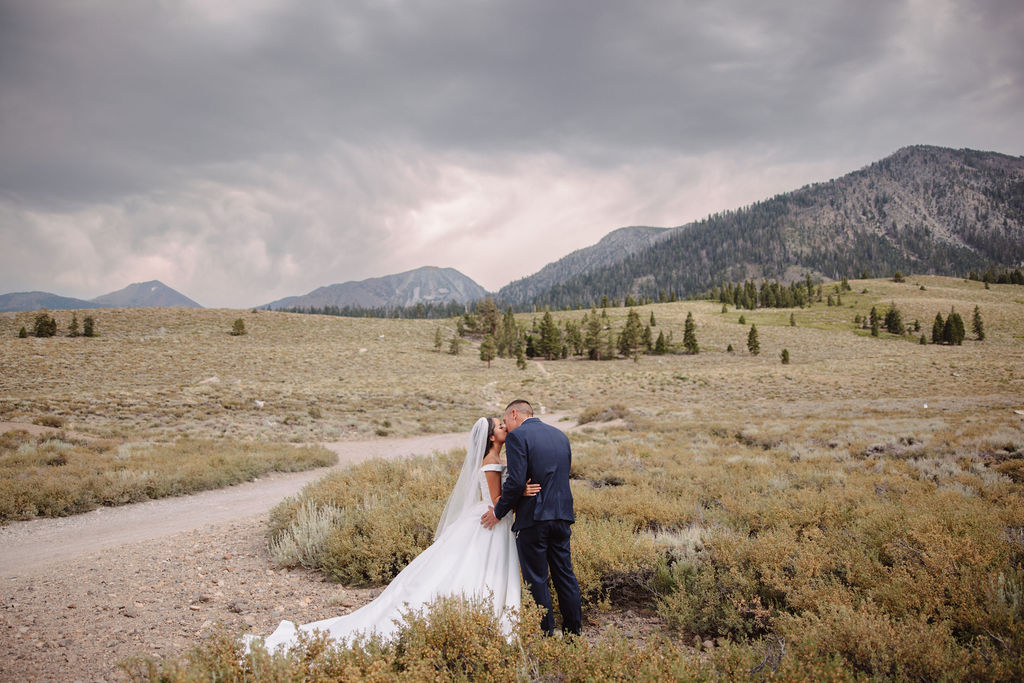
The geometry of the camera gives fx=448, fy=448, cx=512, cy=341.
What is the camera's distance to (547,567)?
4348mm

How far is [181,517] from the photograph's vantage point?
9.58 meters

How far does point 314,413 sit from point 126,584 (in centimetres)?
1906

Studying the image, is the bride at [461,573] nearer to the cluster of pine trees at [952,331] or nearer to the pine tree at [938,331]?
the cluster of pine trees at [952,331]

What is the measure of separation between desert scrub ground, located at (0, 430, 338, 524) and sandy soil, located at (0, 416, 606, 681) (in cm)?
54

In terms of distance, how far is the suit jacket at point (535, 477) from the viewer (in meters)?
4.13

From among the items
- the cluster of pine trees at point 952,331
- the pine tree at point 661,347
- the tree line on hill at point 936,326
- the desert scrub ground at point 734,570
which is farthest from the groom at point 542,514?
the cluster of pine trees at point 952,331

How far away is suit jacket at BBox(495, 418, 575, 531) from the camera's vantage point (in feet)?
13.5

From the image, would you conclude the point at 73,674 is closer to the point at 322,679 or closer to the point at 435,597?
the point at 322,679

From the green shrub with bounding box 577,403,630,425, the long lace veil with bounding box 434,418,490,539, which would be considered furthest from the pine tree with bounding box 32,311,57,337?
the long lace veil with bounding box 434,418,490,539

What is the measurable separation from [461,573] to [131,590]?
4.99 metres

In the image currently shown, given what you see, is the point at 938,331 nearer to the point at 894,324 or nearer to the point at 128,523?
the point at 894,324

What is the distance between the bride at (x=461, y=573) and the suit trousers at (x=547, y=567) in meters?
0.15

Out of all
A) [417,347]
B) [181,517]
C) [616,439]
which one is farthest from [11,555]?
[417,347]

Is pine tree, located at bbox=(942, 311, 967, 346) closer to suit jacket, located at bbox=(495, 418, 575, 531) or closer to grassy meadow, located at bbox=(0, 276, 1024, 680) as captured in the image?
grassy meadow, located at bbox=(0, 276, 1024, 680)
